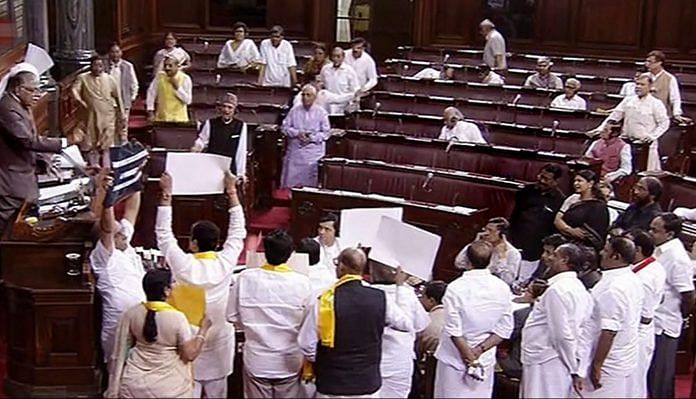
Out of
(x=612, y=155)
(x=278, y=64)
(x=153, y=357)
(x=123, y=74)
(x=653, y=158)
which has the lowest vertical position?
(x=153, y=357)

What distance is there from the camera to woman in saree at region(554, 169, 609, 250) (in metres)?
7.16

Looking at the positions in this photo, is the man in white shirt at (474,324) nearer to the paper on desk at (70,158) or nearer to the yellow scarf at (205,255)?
the yellow scarf at (205,255)

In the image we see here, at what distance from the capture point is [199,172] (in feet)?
20.5

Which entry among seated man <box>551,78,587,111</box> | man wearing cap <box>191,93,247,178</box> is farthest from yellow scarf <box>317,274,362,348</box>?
seated man <box>551,78,587,111</box>

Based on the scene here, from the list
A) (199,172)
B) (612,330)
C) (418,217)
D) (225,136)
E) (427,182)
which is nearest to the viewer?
(612,330)

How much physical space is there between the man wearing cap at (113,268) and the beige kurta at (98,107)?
15.4ft

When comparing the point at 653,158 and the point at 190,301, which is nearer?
the point at 190,301

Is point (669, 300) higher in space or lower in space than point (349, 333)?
lower

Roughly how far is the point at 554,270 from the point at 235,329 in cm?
182

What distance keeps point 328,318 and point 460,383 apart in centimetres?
106

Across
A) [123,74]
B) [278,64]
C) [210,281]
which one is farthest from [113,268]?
[278,64]

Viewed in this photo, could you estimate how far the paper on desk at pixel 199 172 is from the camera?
6.23 metres

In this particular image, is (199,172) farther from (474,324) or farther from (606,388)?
(606,388)

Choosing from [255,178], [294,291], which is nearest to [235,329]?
[294,291]
